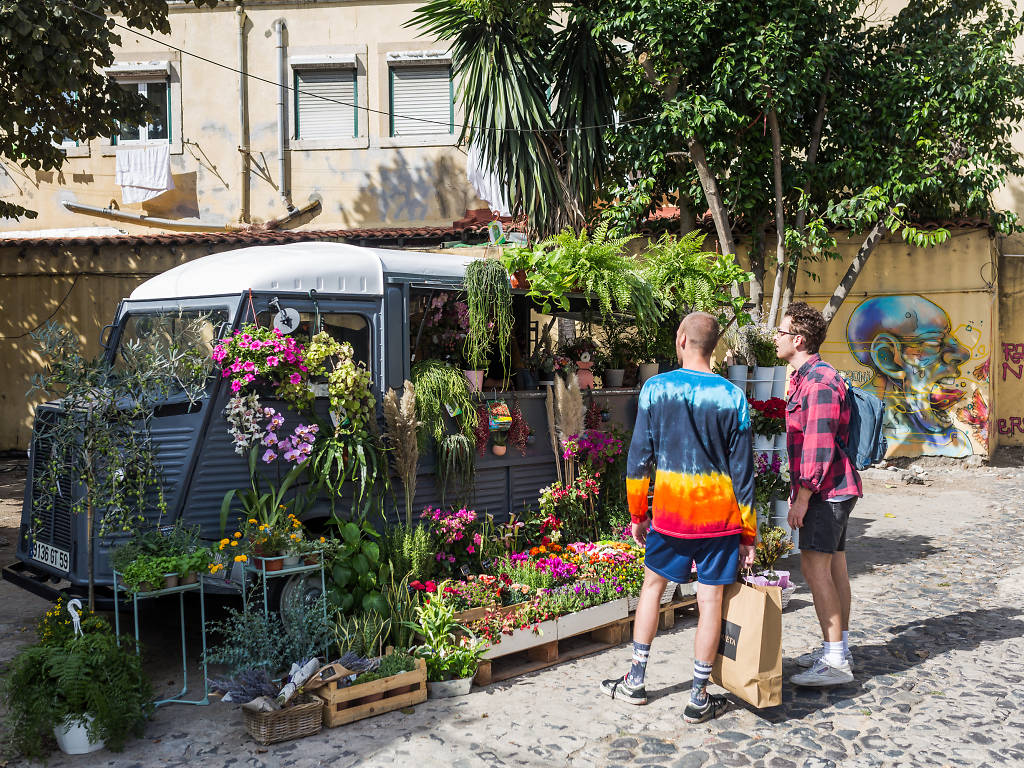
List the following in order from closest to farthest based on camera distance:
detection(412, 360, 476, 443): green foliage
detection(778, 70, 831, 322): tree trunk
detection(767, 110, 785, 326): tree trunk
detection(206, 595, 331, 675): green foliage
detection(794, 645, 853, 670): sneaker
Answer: detection(206, 595, 331, 675): green foliage
detection(794, 645, 853, 670): sneaker
detection(412, 360, 476, 443): green foliage
detection(767, 110, 785, 326): tree trunk
detection(778, 70, 831, 322): tree trunk

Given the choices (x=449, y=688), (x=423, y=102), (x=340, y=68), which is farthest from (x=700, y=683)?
(x=340, y=68)

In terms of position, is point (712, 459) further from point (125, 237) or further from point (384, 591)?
point (125, 237)

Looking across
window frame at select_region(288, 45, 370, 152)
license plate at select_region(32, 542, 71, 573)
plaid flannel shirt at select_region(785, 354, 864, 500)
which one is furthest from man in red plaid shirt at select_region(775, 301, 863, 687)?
window frame at select_region(288, 45, 370, 152)

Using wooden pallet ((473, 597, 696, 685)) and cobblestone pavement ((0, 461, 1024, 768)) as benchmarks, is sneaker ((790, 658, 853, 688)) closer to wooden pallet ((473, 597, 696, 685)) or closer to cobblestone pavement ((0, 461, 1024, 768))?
cobblestone pavement ((0, 461, 1024, 768))

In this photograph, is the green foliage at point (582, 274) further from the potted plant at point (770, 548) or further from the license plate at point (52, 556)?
the license plate at point (52, 556)

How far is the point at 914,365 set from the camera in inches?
550

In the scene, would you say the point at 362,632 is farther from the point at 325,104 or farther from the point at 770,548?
the point at 325,104

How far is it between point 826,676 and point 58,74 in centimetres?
860

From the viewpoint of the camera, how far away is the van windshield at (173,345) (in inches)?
200

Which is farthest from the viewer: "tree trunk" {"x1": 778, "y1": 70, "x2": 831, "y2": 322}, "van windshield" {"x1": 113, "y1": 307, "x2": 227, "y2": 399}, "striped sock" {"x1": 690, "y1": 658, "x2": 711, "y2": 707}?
"tree trunk" {"x1": 778, "y1": 70, "x2": 831, "y2": 322}

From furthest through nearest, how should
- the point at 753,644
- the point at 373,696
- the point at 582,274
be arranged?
1. the point at 582,274
2. the point at 373,696
3. the point at 753,644

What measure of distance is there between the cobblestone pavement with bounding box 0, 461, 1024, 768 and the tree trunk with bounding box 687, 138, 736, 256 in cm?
582

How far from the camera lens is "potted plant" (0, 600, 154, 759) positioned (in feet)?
13.3

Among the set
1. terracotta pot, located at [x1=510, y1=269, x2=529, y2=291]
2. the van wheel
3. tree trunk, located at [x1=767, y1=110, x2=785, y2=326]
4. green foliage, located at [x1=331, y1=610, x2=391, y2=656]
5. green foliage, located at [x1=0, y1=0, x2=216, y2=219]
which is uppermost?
green foliage, located at [x1=0, y1=0, x2=216, y2=219]
